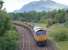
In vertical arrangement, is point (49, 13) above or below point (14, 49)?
above

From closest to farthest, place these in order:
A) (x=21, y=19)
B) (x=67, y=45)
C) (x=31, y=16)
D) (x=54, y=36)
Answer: (x=67, y=45) < (x=54, y=36) < (x=21, y=19) < (x=31, y=16)

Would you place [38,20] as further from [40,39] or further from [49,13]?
[40,39]

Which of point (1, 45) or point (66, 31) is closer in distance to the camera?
point (1, 45)

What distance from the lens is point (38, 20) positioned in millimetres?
28344

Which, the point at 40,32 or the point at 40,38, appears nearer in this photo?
the point at 40,38

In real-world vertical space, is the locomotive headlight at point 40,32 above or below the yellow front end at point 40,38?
above

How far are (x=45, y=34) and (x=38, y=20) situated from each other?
13106 millimetres

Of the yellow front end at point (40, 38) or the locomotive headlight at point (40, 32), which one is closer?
the yellow front end at point (40, 38)

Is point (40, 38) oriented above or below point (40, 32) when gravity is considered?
below

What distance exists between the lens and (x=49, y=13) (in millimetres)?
30375

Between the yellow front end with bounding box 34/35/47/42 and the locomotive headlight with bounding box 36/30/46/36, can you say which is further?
the locomotive headlight with bounding box 36/30/46/36

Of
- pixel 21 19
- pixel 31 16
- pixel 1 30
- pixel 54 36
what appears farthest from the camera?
pixel 31 16

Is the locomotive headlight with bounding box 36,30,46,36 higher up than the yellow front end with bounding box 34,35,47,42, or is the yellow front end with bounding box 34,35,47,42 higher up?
the locomotive headlight with bounding box 36,30,46,36

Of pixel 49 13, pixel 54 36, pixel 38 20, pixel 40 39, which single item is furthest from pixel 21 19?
pixel 40 39
